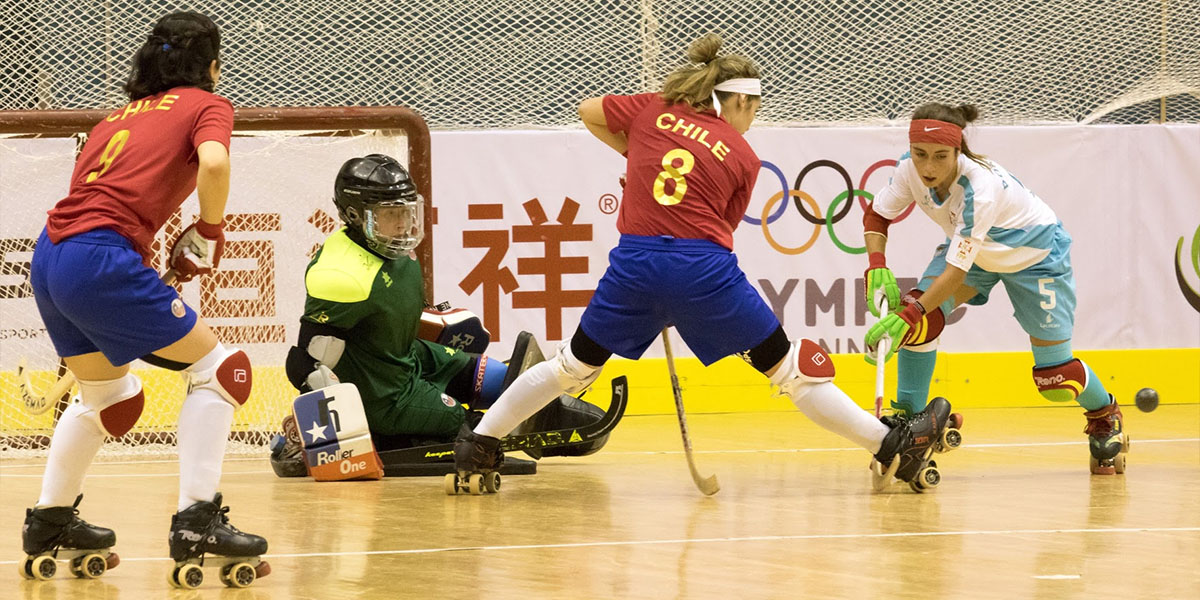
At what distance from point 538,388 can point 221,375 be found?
1.53 metres

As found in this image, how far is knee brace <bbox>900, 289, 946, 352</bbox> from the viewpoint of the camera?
18.2 feet

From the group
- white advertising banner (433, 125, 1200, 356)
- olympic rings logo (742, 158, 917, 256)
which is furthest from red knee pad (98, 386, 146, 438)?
olympic rings logo (742, 158, 917, 256)

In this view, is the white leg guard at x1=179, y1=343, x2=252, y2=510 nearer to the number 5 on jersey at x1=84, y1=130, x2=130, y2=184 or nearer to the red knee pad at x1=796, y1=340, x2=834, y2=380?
the number 5 on jersey at x1=84, y1=130, x2=130, y2=184

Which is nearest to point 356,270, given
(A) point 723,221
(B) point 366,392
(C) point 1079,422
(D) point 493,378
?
(B) point 366,392

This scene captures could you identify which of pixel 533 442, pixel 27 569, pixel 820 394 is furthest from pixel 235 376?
pixel 533 442

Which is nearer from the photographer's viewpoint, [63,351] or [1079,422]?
[63,351]

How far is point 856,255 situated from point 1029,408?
1.22 metres

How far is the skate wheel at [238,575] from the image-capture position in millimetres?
3764

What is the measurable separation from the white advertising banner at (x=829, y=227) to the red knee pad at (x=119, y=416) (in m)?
3.57

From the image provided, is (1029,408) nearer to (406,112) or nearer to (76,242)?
(406,112)

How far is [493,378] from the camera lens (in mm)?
6168

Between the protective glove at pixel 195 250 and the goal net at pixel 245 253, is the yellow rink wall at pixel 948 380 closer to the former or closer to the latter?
the goal net at pixel 245 253

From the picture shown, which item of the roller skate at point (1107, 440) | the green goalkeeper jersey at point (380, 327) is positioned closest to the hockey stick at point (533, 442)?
the green goalkeeper jersey at point (380, 327)

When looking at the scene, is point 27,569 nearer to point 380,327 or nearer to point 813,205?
point 380,327
